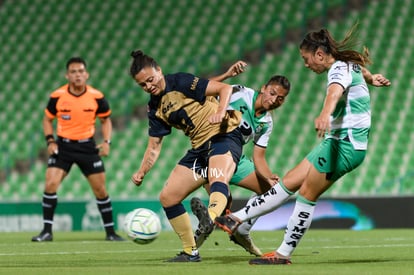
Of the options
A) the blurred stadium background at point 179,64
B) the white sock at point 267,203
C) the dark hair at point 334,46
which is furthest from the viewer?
the blurred stadium background at point 179,64

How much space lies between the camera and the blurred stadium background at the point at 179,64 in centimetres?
1759

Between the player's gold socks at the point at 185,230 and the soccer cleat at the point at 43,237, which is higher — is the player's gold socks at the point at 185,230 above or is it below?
above

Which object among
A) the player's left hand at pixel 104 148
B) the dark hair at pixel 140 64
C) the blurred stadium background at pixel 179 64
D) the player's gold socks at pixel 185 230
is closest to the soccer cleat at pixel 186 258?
the player's gold socks at pixel 185 230

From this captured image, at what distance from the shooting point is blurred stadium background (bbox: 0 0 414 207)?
17594 millimetres

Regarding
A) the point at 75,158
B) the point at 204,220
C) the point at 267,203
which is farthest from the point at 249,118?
the point at 75,158

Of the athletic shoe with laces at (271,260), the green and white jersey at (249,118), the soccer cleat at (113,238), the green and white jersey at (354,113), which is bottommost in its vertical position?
the soccer cleat at (113,238)

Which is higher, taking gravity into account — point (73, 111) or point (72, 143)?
point (73, 111)

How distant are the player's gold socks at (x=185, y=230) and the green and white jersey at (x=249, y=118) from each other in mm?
1001

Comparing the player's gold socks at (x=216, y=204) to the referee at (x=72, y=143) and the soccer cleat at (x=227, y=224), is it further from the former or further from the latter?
the referee at (x=72, y=143)

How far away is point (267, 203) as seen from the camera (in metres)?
7.57

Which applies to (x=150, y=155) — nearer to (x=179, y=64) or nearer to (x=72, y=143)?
(x=72, y=143)

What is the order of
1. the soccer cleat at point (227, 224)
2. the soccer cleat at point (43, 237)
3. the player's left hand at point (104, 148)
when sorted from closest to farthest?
1. the soccer cleat at point (227, 224)
2. the soccer cleat at point (43, 237)
3. the player's left hand at point (104, 148)

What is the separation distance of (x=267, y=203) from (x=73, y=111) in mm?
4771

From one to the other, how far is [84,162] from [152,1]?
34.9 ft
